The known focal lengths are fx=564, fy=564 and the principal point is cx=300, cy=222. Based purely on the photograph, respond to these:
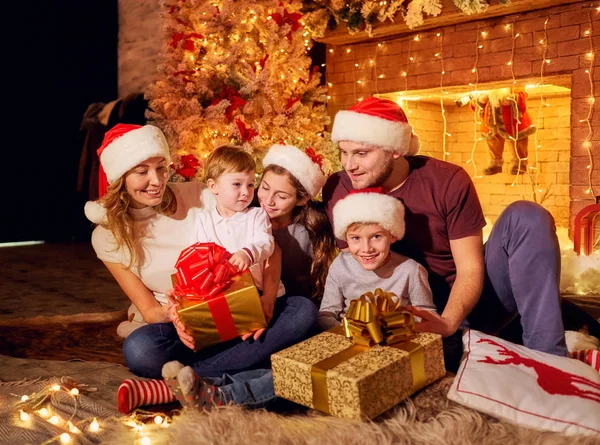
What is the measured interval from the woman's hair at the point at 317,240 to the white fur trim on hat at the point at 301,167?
8cm

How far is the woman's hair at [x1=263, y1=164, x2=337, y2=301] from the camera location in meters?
2.38

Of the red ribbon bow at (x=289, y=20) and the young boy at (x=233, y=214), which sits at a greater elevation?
the red ribbon bow at (x=289, y=20)

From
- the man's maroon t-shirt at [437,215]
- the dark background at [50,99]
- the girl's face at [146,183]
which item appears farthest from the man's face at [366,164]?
the dark background at [50,99]

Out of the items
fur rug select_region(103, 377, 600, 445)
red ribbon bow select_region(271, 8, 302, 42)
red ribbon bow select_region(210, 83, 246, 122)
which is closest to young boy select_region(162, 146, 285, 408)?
fur rug select_region(103, 377, 600, 445)

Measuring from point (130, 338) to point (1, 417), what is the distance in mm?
450

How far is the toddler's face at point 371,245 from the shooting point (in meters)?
2.00

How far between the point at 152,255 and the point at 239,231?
351 mm

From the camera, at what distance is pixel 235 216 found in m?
2.16

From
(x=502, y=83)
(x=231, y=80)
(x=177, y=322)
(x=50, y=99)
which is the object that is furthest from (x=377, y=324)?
(x=50, y=99)

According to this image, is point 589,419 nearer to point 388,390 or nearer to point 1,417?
point 388,390

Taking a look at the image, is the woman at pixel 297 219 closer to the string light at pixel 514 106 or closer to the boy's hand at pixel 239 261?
the boy's hand at pixel 239 261

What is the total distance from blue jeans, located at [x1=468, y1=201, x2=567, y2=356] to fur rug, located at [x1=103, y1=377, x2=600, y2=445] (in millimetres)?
490

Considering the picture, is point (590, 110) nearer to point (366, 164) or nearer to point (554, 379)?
point (366, 164)

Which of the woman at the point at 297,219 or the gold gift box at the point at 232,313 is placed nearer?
the gold gift box at the point at 232,313
